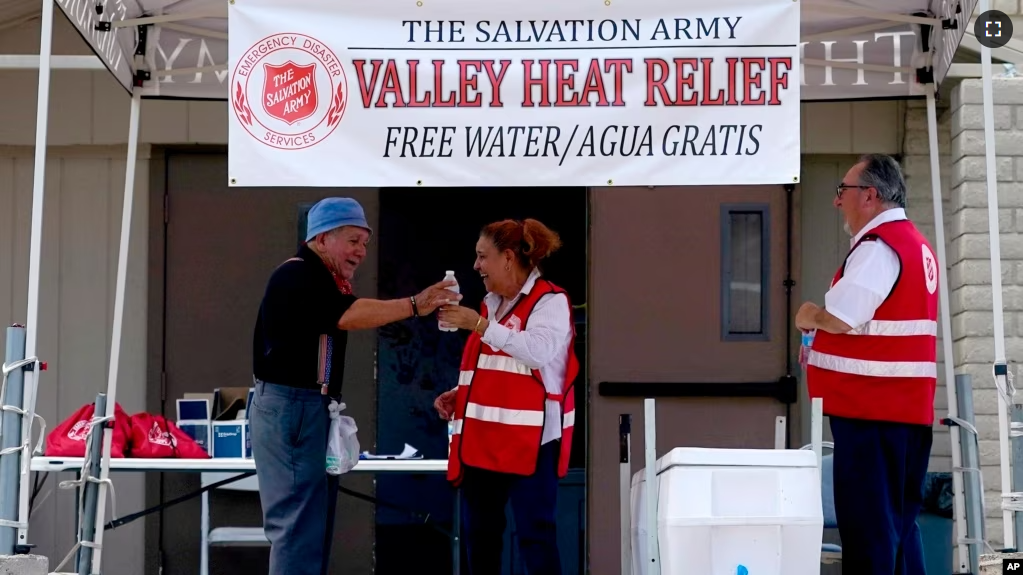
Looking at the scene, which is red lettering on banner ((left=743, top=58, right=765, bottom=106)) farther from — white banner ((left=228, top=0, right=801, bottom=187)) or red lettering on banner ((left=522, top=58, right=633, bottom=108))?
red lettering on banner ((left=522, top=58, right=633, bottom=108))

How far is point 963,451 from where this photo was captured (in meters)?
6.17

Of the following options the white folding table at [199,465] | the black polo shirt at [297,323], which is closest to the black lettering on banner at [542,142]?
the black polo shirt at [297,323]

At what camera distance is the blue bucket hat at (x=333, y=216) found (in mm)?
5617

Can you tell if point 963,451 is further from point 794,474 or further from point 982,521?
point 794,474

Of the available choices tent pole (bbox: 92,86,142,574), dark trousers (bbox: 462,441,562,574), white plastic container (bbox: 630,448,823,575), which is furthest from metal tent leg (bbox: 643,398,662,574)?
tent pole (bbox: 92,86,142,574)

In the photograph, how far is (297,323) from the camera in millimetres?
5469

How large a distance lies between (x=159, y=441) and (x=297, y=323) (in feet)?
5.09

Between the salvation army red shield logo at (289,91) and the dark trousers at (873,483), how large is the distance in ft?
7.62

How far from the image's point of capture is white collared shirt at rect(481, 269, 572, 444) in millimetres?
5547

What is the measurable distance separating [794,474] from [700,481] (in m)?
0.33

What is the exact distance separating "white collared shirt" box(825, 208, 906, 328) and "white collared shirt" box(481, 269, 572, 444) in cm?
111

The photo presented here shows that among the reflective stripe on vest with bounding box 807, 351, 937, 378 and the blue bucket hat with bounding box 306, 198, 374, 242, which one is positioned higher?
the blue bucket hat with bounding box 306, 198, 374, 242

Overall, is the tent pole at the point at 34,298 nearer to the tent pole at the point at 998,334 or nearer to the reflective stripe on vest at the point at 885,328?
the reflective stripe on vest at the point at 885,328

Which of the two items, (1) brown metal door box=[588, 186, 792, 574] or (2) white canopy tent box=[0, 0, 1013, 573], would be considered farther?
(1) brown metal door box=[588, 186, 792, 574]
